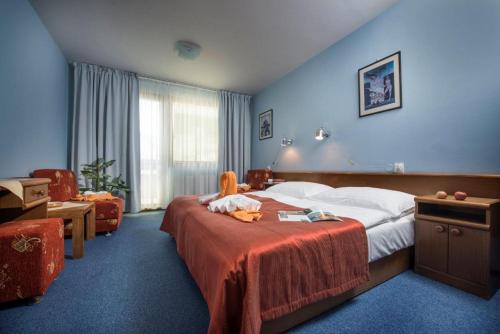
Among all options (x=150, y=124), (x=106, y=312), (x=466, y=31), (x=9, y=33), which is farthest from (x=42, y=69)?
(x=466, y=31)

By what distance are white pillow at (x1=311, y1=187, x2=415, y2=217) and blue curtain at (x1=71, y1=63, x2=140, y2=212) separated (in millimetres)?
3548

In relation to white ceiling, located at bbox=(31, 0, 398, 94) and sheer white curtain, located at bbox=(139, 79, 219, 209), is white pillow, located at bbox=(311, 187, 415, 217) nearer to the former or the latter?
white ceiling, located at bbox=(31, 0, 398, 94)

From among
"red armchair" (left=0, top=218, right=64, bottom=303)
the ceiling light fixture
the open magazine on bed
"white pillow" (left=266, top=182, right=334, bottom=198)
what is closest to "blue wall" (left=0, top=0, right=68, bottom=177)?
"red armchair" (left=0, top=218, right=64, bottom=303)

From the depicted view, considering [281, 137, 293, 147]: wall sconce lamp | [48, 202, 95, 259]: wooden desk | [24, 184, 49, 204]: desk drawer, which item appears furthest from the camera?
[281, 137, 293, 147]: wall sconce lamp

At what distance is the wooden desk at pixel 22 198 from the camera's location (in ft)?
4.72

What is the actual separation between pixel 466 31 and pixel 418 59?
1.19 feet

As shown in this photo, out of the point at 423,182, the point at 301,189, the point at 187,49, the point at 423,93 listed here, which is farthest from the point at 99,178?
the point at 423,93

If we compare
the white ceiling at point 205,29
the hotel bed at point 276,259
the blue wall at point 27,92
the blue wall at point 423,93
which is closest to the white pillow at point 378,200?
the hotel bed at point 276,259

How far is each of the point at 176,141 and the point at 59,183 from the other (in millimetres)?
2038

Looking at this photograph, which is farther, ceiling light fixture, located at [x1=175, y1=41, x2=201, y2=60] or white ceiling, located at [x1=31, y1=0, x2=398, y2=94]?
ceiling light fixture, located at [x1=175, y1=41, x2=201, y2=60]

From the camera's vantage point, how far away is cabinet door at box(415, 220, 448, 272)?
64.3 inches

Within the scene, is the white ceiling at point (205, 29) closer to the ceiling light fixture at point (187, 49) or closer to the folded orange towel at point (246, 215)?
the ceiling light fixture at point (187, 49)

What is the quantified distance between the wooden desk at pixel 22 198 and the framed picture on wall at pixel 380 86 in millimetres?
3362

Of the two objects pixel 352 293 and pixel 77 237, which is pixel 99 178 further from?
pixel 352 293
